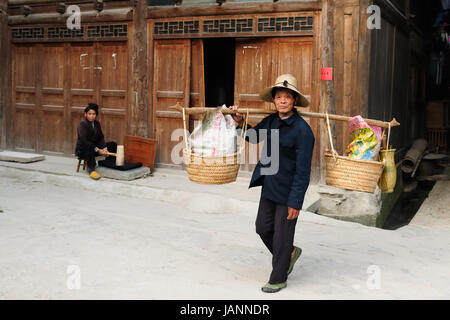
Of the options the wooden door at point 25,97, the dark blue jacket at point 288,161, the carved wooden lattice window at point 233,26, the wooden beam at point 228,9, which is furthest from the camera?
the wooden door at point 25,97

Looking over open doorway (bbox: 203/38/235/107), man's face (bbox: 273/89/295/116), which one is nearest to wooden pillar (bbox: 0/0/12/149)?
open doorway (bbox: 203/38/235/107)

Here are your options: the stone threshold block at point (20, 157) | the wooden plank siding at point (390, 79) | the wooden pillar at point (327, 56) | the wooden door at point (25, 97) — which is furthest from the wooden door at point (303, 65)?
the wooden door at point (25, 97)

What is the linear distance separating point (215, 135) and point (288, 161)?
78 cm

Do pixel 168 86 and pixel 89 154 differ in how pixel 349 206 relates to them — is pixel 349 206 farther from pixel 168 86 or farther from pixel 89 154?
pixel 89 154

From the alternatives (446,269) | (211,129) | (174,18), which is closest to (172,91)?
(174,18)

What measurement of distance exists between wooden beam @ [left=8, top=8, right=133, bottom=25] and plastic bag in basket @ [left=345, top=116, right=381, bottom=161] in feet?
22.5

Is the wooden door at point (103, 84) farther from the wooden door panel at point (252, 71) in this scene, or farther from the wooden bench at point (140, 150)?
the wooden door panel at point (252, 71)

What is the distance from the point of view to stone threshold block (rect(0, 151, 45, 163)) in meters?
11.5

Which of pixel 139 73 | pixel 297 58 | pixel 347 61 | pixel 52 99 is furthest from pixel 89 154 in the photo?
pixel 347 61

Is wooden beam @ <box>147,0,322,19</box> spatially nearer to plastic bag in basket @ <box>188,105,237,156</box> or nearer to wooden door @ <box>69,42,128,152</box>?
wooden door @ <box>69,42,128,152</box>

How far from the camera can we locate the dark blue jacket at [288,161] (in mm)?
4809

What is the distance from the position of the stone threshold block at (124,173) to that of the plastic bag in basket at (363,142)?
214 inches

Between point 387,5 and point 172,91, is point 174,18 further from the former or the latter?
point 387,5

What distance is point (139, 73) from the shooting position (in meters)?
10.8
